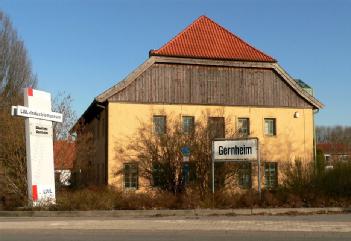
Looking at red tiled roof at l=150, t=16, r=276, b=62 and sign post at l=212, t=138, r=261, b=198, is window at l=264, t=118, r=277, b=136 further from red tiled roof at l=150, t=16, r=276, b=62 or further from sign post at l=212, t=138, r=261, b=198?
sign post at l=212, t=138, r=261, b=198

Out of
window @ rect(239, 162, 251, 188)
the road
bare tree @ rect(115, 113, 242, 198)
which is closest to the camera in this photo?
the road

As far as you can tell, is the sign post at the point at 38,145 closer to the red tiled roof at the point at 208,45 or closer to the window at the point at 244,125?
the red tiled roof at the point at 208,45

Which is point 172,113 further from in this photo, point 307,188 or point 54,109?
point 307,188

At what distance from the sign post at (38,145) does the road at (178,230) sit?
17.5 ft

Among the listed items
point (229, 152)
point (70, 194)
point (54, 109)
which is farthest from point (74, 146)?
point (229, 152)

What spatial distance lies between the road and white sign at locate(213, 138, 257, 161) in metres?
5.66

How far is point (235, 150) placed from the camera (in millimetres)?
21844

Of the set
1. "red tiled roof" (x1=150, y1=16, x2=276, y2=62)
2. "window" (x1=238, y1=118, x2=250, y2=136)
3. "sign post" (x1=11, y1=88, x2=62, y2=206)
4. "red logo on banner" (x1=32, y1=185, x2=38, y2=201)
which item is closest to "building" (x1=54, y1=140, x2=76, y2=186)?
"sign post" (x1=11, y1=88, x2=62, y2=206)

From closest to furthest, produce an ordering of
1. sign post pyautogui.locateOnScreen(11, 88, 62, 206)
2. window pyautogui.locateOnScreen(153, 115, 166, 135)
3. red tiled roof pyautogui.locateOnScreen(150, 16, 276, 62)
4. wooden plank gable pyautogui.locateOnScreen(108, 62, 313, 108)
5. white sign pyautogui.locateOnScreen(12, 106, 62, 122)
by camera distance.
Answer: white sign pyautogui.locateOnScreen(12, 106, 62, 122) → sign post pyautogui.locateOnScreen(11, 88, 62, 206) → window pyautogui.locateOnScreen(153, 115, 166, 135) → wooden plank gable pyautogui.locateOnScreen(108, 62, 313, 108) → red tiled roof pyautogui.locateOnScreen(150, 16, 276, 62)

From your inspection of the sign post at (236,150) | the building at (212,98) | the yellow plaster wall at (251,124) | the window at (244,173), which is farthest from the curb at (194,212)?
the building at (212,98)

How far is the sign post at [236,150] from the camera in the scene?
2150 cm

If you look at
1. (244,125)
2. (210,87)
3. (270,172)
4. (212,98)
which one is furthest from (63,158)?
(270,172)

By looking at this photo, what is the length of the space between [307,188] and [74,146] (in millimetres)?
12760

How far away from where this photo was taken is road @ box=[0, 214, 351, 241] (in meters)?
12.3
